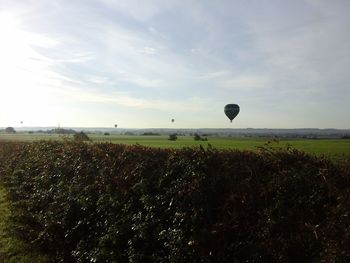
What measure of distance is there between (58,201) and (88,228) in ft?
4.71

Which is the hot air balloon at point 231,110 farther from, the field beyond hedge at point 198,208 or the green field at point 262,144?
the field beyond hedge at point 198,208

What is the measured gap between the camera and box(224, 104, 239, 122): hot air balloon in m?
37.4

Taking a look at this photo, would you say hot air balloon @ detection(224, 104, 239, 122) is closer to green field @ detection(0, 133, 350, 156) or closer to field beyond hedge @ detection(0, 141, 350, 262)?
green field @ detection(0, 133, 350, 156)

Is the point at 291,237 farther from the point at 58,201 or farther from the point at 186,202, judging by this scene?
the point at 58,201

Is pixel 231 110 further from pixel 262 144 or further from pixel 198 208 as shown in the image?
pixel 198 208

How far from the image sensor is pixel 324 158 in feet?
17.8

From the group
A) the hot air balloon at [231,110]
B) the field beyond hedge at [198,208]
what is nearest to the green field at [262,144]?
the field beyond hedge at [198,208]

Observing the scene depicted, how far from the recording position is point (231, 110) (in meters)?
37.6

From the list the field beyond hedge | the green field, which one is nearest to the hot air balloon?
the green field

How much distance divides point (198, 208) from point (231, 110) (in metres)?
32.2

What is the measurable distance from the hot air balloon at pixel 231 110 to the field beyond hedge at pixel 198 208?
28.9m

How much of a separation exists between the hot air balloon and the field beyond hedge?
28865 millimetres

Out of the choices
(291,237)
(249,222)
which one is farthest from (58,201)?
(291,237)

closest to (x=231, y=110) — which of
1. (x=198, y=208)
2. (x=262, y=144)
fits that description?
(x=262, y=144)
